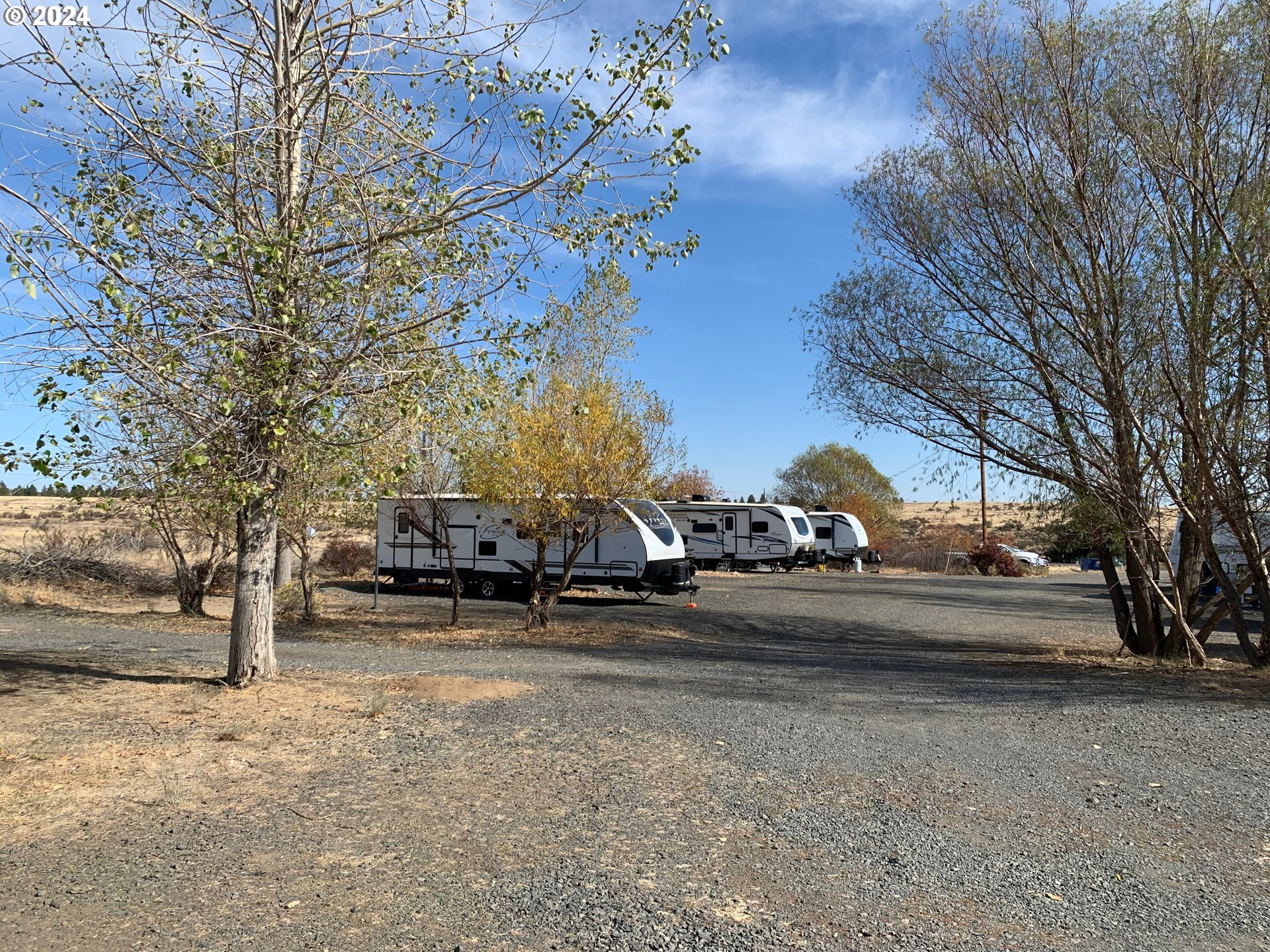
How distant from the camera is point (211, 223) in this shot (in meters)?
6.82

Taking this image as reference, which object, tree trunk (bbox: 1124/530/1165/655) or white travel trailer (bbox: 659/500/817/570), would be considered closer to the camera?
tree trunk (bbox: 1124/530/1165/655)

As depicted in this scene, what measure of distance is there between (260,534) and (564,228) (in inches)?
145

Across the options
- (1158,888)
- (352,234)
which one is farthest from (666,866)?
(352,234)

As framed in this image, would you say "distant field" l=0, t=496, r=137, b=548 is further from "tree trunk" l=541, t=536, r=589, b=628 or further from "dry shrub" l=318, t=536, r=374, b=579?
"dry shrub" l=318, t=536, r=374, b=579

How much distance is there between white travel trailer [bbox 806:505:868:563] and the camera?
1476 inches

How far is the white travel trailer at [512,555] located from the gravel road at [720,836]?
11171mm

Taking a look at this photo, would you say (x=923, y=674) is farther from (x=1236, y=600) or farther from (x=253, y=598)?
(x=253, y=598)

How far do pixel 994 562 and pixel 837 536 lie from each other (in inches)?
246

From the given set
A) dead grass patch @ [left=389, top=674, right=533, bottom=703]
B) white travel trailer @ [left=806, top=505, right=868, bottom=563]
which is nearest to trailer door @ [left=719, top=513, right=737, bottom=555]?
white travel trailer @ [left=806, top=505, right=868, bottom=563]

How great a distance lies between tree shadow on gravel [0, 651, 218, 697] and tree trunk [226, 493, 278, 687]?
1.92 ft

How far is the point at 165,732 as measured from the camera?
657cm

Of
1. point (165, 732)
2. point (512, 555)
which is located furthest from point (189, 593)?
point (165, 732)

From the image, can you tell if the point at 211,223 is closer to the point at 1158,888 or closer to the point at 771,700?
the point at 771,700

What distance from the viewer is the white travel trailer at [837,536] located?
123 ft
